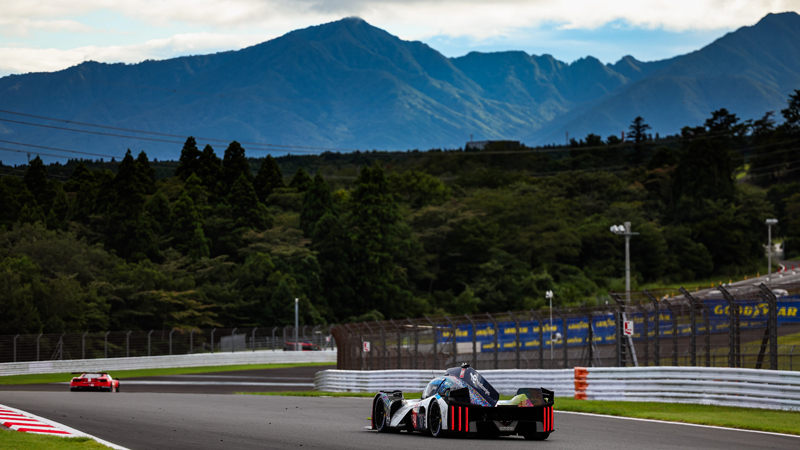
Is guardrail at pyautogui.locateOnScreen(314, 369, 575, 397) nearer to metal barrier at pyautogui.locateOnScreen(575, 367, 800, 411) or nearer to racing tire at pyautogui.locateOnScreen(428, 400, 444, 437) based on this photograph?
metal barrier at pyautogui.locateOnScreen(575, 367, 800, 411)

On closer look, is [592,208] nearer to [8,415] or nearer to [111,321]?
[111,321]

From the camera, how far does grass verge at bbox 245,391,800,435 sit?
14.0m

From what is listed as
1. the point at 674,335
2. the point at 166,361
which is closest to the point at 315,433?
the point at 674,335

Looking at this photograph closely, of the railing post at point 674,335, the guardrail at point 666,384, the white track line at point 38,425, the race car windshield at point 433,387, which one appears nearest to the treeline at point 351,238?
the guardrail at point 666,384

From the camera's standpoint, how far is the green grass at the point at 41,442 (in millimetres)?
10797

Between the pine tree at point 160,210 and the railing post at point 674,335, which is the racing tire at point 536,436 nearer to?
the railing post at point 674,335

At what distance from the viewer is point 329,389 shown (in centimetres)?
3105

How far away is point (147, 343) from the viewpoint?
2205 inches

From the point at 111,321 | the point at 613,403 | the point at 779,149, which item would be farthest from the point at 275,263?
the point at 779,149

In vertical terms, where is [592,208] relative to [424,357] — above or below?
above

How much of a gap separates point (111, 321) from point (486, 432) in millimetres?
61729

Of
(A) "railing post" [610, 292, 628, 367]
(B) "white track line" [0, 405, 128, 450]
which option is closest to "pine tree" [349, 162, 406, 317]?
(A) "railing post" [610, 292, 628, 367]

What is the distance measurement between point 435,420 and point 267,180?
317 feet

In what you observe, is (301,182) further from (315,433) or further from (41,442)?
(41,442)
